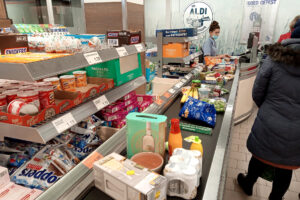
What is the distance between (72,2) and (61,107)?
6.05m

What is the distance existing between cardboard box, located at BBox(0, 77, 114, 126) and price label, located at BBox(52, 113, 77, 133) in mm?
63

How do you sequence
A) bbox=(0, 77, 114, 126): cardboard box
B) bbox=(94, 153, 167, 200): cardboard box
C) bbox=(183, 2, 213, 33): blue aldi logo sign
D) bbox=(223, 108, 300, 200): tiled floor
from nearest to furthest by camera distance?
bbox=(94, 153, 167, 200): cardboard box < bbox=(0, 77, 114, 126): cardboard box < bbox=(223, 108, 300, 200): tiled floor < bbox=(183, 2, 213, 33): blue aldi logo sign

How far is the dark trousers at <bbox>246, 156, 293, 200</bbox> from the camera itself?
2.26 m

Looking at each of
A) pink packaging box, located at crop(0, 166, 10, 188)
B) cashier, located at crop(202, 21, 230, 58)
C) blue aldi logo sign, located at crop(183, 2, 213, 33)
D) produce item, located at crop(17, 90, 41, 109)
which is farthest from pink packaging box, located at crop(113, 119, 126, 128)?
blue aldi logo sign, located at crop(183, 2, 213, 33)

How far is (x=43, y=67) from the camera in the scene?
1043 mm

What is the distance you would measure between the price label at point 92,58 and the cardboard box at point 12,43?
1.57ft

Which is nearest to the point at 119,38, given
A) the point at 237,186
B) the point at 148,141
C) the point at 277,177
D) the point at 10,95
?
the point at 10,95

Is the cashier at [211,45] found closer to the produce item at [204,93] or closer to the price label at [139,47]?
the produce item at [204,93]

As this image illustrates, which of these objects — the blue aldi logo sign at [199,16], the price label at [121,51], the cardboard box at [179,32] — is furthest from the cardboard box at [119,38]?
the blue aldi logo sign at [199,16]

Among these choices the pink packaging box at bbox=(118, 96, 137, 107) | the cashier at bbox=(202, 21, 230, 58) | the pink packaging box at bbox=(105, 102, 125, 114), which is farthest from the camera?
the cashier at bbox=(202, 21, 230, 58)

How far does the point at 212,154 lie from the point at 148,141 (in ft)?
1.60

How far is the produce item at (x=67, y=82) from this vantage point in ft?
5.31

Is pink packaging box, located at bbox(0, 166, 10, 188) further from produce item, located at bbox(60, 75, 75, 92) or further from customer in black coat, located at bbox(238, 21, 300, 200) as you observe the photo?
customer in black coat, located at bbox(238, 21, 300, 200)

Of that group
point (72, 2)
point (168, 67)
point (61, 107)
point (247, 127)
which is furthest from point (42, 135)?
point (72, 2)
